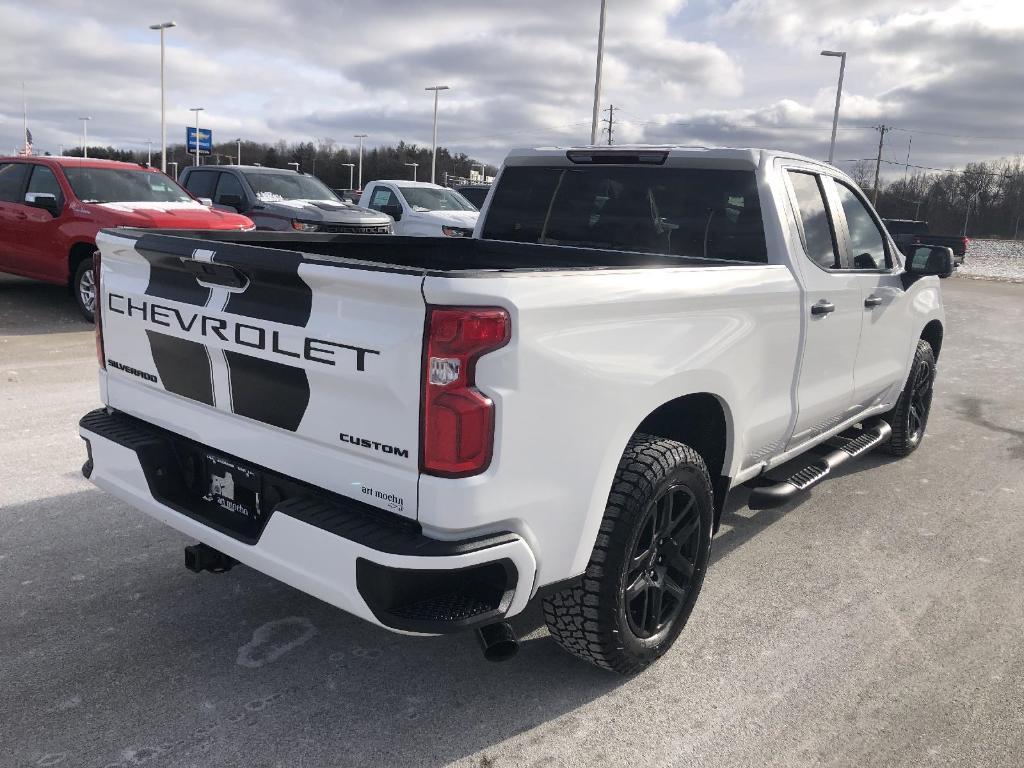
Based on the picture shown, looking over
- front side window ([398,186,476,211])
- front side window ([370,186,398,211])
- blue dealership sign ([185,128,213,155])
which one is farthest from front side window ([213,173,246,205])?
blue dealership sign ([185,128,213,155])

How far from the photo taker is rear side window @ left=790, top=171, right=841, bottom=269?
4078 mm

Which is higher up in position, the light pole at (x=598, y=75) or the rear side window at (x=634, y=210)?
the light pole at (x=598, y=75)


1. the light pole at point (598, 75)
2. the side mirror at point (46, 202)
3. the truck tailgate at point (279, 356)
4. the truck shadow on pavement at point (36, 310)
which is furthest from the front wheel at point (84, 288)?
the light pole at point (598, 75)

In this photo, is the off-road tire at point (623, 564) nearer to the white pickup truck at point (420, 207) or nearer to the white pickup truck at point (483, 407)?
the white pickup truck at point (483, 407)

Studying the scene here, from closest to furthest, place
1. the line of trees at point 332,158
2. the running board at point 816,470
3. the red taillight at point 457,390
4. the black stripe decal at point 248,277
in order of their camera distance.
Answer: the red taillight at point 457,390 < the black stripe decal at point 248,277 < the running board at point 816,470 < the line of trees at point 332,158

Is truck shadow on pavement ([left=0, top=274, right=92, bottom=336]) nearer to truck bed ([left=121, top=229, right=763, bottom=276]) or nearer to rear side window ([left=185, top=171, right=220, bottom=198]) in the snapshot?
rear side window ([left=185, top=171, right=220, bottom=198])

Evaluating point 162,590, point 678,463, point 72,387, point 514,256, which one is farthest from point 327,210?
point 678,463

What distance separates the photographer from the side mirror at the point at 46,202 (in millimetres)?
9492

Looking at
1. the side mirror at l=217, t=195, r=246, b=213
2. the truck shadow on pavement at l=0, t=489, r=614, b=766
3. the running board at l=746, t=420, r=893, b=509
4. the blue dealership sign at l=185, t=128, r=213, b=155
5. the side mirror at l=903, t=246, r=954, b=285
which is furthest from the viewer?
the blue dealership sign at l=185, t=128, r=213, b=155

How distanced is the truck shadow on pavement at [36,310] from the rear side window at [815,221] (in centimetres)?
799

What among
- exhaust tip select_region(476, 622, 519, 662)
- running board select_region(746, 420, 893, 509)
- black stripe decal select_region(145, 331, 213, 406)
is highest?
black stripe decal select_region(145, 331, 213, 406)

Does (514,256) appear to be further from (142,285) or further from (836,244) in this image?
(142,285)

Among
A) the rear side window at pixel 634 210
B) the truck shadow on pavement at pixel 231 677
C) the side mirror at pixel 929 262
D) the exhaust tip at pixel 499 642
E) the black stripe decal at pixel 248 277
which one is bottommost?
the truck shadow on pavement at pixel 231 677

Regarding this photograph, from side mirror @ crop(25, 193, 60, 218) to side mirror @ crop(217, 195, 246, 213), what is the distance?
3.12m
